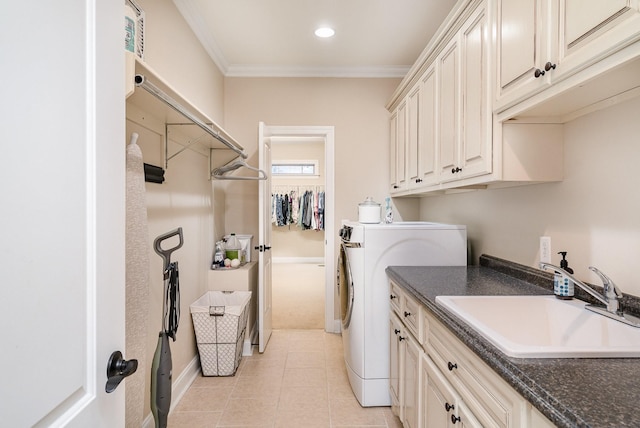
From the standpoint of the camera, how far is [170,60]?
2123 millimetres

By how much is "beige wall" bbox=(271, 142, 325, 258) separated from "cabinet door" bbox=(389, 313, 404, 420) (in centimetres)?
520

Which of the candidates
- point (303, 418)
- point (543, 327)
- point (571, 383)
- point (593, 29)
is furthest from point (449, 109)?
point (303, 418)

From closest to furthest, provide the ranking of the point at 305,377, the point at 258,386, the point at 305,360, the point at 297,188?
the point at 258,386 < the point at 305,377 < the point at 305,360 < the point at 297,188

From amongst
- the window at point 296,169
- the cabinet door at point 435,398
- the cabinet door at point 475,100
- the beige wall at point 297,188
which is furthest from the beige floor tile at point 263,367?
the window at point 296,169

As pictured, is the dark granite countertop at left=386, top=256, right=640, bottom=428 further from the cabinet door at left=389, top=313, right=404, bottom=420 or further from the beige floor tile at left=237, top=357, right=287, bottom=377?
the beige floor tile at left=237, top=357, right=287, bottom=377

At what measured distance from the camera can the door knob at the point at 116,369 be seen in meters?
0.74

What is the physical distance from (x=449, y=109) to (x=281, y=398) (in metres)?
2.21

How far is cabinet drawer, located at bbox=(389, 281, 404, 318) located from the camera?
6.15ft

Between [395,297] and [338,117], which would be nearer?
[395,297]

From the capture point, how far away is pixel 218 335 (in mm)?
2500

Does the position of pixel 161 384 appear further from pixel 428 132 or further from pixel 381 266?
pixel 428 132

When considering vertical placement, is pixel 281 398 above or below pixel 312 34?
below

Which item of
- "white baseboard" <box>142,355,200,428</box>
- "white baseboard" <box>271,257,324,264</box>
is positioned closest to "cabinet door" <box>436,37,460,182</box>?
"white baseboard" <box>142,355,200,428</box>

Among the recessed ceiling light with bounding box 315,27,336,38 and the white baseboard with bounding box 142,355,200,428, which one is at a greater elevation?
the recessed ceiling light with bounding box 315,27,336,38
